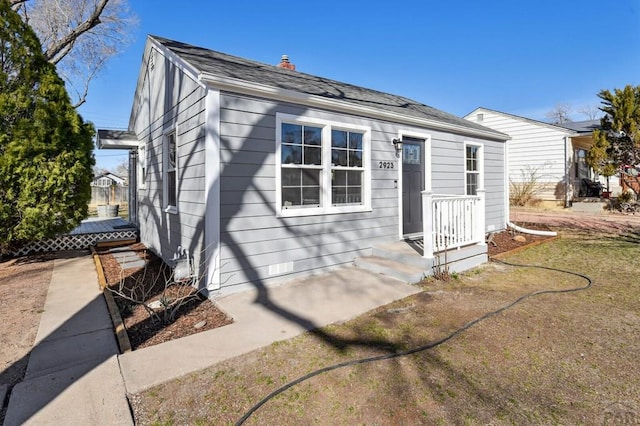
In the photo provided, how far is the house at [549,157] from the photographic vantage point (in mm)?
14906

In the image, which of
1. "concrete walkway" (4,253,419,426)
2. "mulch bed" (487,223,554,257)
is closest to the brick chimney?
"concrete walkway" (4,253,419,426)

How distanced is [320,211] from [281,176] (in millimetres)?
884

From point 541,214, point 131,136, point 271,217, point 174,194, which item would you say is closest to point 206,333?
point 271,217

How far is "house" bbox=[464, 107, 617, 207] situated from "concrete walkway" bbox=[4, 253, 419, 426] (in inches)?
561

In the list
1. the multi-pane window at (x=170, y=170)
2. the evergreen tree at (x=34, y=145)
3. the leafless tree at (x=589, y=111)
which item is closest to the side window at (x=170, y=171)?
the multi-pane window at (x=170, y=170)

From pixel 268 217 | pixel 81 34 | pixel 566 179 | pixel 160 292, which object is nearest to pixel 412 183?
pixel 268 217

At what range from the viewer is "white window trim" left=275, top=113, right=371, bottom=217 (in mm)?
4891

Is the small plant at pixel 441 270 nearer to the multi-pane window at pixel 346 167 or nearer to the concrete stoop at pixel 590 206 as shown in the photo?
the multi-pane window at pixel 346 167

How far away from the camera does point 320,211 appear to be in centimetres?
539

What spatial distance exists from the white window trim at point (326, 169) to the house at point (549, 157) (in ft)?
41.0

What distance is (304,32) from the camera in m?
12.5

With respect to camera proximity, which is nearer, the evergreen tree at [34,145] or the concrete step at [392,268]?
the concrete step at [392,268]

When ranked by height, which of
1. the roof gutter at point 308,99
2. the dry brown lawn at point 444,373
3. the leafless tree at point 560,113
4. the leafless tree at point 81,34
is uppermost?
the leafless tree at point 560,113

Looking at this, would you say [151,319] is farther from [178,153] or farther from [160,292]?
[178,153]
